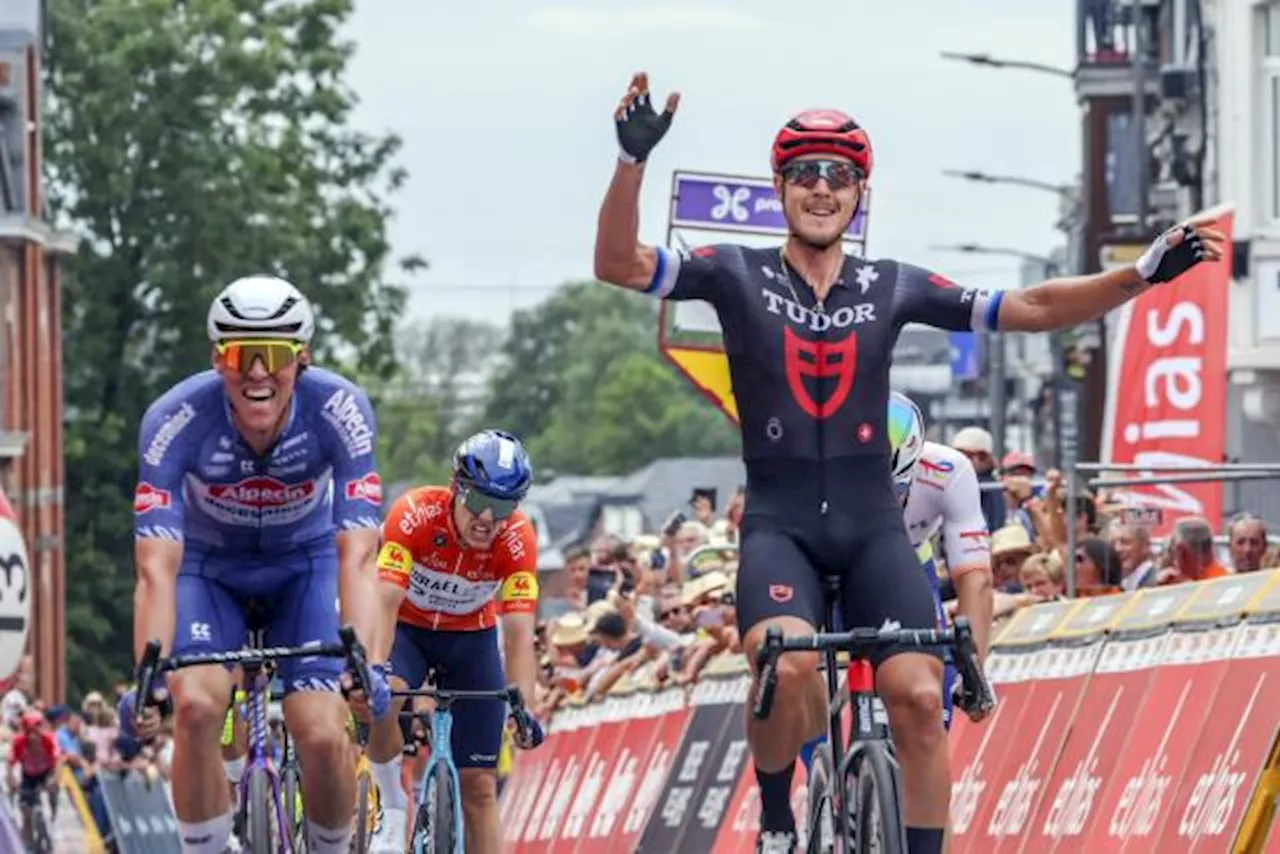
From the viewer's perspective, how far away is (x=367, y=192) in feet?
246

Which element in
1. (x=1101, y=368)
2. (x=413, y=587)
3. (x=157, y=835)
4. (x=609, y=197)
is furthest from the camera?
(x=1101, y=368)

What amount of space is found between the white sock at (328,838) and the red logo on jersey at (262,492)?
1.02 metres

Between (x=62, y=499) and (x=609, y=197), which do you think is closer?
(x=609, y=197)

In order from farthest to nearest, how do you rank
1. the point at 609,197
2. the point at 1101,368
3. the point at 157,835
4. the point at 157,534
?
the point at 1101,368, the point at 157,835, the point at 157,534, the point at 609,197

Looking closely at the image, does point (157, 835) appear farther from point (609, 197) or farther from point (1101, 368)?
point (1101, 368)

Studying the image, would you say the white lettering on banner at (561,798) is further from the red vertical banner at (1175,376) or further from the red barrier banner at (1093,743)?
the red barrier banner at (1093,743)

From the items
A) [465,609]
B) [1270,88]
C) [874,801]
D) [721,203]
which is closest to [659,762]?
[721,203]

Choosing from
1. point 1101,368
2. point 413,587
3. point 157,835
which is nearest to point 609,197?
point 413,587

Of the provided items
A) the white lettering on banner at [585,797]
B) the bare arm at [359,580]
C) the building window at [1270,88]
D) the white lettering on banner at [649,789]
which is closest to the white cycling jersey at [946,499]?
the bare arm at [359,580]

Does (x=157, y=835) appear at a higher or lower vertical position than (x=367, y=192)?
lower

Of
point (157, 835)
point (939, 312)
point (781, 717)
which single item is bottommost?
point (157, 835)

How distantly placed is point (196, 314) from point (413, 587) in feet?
190

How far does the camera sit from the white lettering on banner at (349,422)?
12828mm

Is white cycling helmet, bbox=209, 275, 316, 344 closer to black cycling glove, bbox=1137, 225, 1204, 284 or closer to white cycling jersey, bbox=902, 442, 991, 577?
white cycling jersey, bbox=902, 442, 991, 577
